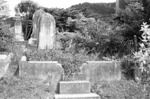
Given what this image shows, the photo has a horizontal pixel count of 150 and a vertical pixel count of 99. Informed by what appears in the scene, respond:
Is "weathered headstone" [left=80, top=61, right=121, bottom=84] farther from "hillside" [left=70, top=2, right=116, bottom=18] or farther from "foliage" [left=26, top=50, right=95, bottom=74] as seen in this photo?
"hillside" [left=70, top=2, right=116, bottom=18]

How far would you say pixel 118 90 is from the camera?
6082mm

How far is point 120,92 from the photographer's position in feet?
19.6

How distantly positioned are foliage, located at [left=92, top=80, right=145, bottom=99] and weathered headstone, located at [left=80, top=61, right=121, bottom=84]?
0.83 feet

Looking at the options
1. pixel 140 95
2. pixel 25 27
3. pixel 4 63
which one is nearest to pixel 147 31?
pixel 140 95

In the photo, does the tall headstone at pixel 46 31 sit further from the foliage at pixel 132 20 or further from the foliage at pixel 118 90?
the foliage at pixel 132 20

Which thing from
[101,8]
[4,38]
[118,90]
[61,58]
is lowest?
[118,90]

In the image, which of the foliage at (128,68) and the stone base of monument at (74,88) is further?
the foliage at (128,68)

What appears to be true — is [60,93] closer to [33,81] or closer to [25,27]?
[33,81]

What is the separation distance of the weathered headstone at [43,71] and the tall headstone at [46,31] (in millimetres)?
1913

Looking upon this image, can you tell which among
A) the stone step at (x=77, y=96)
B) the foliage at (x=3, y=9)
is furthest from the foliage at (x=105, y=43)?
the foliage at (x=3, y=9)

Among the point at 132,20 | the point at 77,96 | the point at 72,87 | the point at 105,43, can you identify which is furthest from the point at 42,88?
the point at 132,20

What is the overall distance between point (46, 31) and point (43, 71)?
2272mm

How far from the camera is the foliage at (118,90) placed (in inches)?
225

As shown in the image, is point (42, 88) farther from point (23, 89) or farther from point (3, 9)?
point (3, 9)
